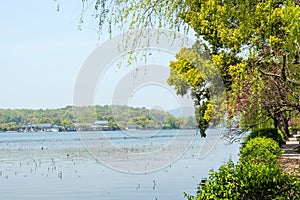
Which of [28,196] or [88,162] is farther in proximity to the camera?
[88,162]

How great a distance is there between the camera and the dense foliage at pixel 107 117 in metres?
69.4

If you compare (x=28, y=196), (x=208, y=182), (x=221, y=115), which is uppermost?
(x=221, y=115)

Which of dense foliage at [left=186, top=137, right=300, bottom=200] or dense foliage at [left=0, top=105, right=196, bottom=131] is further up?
dense foliage at [left=0, top=105, right=196, bottom=131]

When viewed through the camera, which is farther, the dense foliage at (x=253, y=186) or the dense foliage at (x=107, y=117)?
the dense foliage at (x=107, y=117)

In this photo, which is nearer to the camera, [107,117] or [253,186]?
[253,186]

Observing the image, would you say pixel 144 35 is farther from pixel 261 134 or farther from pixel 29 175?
pixel 29 175

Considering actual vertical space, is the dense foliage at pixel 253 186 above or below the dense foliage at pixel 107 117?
below

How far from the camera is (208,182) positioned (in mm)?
7699

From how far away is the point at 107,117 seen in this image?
72562mm

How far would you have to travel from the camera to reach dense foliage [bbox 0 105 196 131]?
228 ft

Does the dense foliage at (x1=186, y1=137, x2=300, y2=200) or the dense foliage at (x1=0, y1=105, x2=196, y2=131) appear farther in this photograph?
the dense foliage at (x1=0, y1=105, x2=196, y2=131)

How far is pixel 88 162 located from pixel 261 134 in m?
16.9

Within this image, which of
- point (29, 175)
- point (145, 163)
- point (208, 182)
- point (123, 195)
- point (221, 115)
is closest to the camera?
point (208, 182)

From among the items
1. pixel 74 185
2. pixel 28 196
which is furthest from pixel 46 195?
pixel 74 185
